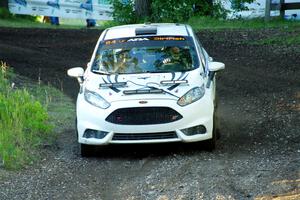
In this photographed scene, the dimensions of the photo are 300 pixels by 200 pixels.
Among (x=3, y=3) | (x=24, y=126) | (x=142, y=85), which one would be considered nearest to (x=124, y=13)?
(x=3, y=3)

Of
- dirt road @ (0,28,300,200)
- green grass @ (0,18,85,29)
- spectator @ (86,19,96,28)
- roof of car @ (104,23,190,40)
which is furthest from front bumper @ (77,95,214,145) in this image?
spectator @ (86,19,96,28)

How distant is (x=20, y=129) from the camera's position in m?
9.44

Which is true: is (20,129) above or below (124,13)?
below

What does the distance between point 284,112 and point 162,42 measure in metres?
2.54

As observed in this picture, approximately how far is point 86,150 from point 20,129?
1064 mm

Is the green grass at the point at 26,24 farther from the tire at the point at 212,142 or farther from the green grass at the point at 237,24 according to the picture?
the tire at the point at 212,142

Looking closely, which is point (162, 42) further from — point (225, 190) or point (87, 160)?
point (225, 190)

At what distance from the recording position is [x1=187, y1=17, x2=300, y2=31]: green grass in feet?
74.1

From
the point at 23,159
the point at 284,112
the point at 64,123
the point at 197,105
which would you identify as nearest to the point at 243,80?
the point at 284,112

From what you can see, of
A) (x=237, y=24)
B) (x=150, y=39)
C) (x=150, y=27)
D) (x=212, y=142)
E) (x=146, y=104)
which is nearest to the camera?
(x=146, y=104)

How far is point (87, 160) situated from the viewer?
9008 millimetres

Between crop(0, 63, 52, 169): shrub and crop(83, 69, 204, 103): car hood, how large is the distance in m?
1.13

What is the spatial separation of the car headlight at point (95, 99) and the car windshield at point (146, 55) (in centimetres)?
68

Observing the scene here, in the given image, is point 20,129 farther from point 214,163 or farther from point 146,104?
point 214,163
